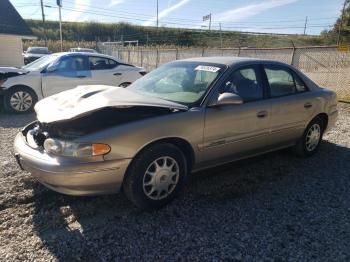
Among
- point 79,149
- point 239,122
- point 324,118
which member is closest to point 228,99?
point 239,122

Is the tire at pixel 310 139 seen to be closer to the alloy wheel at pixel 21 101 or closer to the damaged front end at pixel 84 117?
the damaged front end at pixel 84 117

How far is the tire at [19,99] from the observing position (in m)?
8.22

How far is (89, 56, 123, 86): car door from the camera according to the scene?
9151mm

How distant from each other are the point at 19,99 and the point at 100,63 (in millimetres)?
2288

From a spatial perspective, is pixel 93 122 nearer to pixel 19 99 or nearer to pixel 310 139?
pixel 310 139

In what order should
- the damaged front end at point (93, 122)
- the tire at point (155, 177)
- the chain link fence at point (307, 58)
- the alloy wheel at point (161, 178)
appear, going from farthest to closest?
1. the chain link fence at point (307, 58)
2. the alloy wheel at point (161, 178)
3. the tire at point (155, 177)
4. the damaged front end at point (93, 122)

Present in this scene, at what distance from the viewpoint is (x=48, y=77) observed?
27.7ft

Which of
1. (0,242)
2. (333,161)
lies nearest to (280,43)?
(333,161)

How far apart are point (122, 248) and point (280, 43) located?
5735 cm

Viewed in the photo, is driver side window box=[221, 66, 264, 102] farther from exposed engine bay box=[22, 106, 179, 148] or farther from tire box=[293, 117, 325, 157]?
tire box=[293, 117, 325, 157]

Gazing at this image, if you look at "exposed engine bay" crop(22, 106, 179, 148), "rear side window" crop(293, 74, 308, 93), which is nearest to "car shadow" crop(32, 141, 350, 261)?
"exposed engine bay" crop(22, 106, 179, 148)

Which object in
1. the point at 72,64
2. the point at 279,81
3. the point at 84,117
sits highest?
the point at 279,81

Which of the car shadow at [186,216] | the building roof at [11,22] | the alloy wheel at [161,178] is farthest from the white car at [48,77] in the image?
the building roof at [11,22]

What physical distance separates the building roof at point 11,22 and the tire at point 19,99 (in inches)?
392
